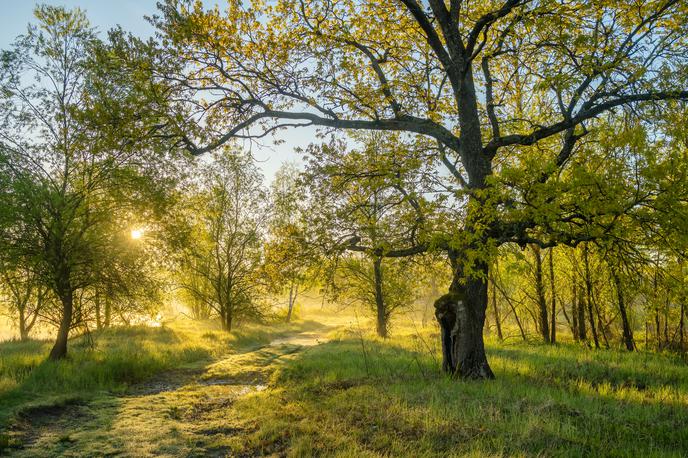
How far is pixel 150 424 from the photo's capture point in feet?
26.0

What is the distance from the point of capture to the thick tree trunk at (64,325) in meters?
13.7

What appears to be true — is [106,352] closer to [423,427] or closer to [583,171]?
[423,427]

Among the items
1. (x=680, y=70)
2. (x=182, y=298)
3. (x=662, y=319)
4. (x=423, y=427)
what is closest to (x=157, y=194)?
(x=423, y=427)

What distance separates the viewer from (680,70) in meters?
8.78

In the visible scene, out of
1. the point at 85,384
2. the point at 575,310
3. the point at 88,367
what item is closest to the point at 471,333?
the point at 85,384

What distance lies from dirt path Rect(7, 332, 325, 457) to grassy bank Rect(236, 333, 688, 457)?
585 millimetres

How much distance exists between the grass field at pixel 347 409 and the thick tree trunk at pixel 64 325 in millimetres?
479

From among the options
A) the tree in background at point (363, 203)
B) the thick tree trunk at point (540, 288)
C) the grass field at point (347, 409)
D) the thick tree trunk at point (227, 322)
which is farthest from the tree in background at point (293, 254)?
the thick tree trunk at point (227, 322)

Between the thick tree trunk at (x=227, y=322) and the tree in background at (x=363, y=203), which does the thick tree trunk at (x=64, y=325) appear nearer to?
the tree in background at (x=363, y=203)

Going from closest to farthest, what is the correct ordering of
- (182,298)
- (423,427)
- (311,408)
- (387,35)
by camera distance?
1. (423,427)
2. (311,408)
3. (387,35)
4. (182,298)

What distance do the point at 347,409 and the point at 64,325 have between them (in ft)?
38.6

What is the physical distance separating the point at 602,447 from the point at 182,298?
127 feet

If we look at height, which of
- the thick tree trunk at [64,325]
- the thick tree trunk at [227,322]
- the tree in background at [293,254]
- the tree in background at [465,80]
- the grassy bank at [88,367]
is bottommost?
the thick tree trunk at [227,322]

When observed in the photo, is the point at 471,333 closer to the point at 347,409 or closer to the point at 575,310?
the point at 347,409
